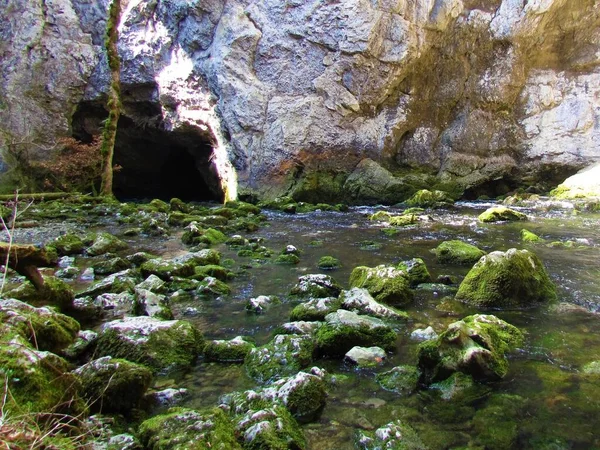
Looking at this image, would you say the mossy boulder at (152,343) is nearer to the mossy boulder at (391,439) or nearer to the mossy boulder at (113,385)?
the mossy boulder at (113,385)

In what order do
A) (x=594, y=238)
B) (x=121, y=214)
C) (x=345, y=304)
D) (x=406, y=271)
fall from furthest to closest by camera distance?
(x=121, y=214) → (x=594, y=238) → (x=406, y=271) → (x=345, y=304)

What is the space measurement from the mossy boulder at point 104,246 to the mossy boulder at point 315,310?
488 cm

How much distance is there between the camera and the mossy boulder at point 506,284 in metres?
4.95

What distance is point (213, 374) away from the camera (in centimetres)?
346

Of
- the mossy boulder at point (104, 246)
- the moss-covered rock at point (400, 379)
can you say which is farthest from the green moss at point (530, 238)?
the mossy boulder at point (104, 246)

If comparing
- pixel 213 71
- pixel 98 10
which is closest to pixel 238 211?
pixel 213 71

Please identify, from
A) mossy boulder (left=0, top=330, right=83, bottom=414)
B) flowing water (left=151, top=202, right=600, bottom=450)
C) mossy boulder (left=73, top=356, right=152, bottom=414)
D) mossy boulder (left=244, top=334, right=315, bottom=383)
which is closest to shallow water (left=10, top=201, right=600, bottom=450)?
flowing water (left=151, top=202, right=600, bottom=450)

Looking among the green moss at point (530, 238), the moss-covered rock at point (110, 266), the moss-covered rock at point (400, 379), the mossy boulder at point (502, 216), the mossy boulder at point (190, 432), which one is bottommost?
the moss-covered rock at point (110, 266)

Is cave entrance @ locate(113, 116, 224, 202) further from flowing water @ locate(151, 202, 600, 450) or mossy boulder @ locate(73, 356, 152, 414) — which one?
mossy boulder @ locate(73, 356, 152, 414)

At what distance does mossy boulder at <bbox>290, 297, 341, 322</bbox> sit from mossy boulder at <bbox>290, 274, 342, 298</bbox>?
2.13 feet

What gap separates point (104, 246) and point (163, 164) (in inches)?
826

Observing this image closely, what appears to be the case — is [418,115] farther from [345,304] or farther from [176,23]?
[345,304]

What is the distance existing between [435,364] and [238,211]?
12110 mm

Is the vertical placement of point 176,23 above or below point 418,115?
above
